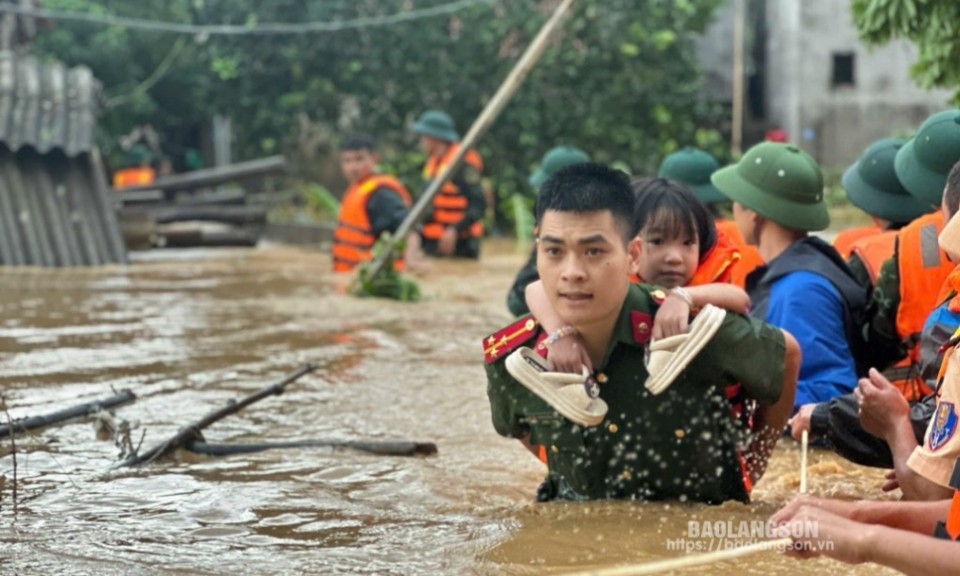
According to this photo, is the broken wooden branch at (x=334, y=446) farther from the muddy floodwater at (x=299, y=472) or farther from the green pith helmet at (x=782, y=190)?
the green pith helmet at (x=782, y=190)

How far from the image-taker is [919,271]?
17.7ft

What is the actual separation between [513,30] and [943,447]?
1787cm

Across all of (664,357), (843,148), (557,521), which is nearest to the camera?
(664,357)

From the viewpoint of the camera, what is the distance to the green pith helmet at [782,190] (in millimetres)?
5938

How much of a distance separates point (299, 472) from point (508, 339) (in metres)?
1.54

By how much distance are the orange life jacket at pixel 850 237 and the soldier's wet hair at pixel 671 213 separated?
150 centimetres

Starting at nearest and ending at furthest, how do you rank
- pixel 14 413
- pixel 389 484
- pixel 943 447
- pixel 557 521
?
pixel 943 447 < pixel 557 521 < pixel 389 484 < pixel 14 413

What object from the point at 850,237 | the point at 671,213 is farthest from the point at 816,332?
the point at 850,237

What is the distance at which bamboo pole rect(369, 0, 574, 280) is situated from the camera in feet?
37.1

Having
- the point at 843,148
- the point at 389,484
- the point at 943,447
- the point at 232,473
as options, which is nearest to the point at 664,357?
the point at 943,447

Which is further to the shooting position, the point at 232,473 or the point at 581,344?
the point at 232,473

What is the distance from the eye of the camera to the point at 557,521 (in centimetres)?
474

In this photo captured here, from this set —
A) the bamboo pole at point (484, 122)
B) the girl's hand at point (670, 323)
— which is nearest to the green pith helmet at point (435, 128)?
the bamboo pole at point (484, 122)

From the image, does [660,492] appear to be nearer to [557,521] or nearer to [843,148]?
[557,521]
